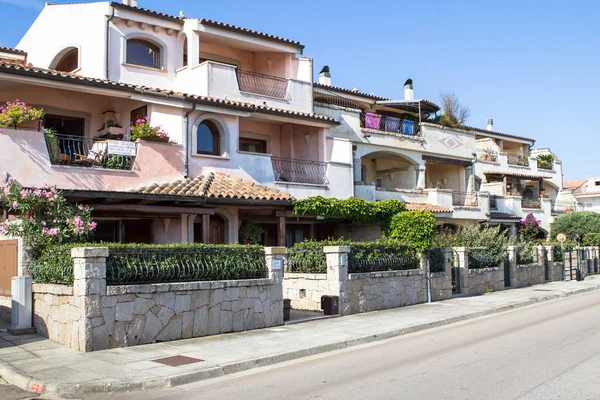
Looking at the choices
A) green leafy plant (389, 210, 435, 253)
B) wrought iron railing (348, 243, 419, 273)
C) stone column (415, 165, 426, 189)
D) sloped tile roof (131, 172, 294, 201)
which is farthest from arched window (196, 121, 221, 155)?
stone column (415, 165, 426, 189)

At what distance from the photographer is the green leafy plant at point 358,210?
20531 mm

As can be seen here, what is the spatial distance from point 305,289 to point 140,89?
7702mm

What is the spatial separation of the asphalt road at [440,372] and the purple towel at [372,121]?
15.2m

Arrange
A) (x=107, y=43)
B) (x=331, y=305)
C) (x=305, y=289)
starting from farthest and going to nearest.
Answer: (x=107, y=43)
(x=305, y=289)
(x=331, y=305)

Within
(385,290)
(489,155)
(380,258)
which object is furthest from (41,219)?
(489,155)

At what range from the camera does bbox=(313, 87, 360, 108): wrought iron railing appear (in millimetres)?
27234

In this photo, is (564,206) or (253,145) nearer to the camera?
(253,145)

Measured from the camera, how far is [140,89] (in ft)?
58.7

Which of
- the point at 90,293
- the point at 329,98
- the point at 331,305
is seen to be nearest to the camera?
the point at 90,293

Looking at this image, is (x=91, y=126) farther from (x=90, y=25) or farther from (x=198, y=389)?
(x=198, y=389)

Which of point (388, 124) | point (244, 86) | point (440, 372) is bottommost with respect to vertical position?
point (440, 372)

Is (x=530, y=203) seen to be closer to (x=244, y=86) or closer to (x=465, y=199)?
(x=465, y=199)

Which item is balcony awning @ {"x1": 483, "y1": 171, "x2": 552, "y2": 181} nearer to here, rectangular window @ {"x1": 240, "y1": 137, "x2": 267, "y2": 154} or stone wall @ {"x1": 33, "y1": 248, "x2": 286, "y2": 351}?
rectangular window @ {"x1": 240, "y1": 137, "x2": 267, "y2": 154}

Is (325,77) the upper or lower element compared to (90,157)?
upper
